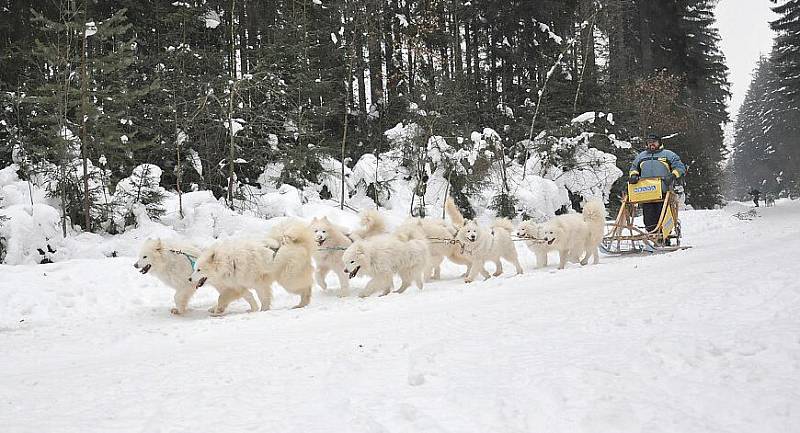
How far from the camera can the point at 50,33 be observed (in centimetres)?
1538

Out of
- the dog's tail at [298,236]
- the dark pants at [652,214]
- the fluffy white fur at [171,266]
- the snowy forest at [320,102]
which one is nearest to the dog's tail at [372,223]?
the dog's tail at [298,236]

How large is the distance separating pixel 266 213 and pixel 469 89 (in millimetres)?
12347

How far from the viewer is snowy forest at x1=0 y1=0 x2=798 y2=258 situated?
12328mm

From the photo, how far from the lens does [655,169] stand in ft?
34.3

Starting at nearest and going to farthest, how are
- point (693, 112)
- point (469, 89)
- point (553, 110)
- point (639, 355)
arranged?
point (639, 355) < point (553, 110) < point (469, 89) < point (693, 112)

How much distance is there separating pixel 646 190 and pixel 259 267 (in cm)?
750

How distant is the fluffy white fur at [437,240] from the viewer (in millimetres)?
9039

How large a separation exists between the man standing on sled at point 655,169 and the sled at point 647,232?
168mm

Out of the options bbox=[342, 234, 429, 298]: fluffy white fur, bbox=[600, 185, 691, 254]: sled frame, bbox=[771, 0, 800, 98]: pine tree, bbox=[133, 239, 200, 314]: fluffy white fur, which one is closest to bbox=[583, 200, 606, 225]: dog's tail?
bbox=[600, 185, 691, 254]: sled frame

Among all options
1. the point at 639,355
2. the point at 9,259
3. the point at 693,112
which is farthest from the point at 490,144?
the point at 693,112

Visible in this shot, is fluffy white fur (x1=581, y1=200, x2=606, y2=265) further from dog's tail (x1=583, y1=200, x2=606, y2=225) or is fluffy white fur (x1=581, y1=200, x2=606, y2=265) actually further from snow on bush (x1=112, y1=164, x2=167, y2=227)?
snow on bush (x1=112, y1=164, x2=167, y2=227)

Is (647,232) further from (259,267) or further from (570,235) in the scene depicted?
(259,267)

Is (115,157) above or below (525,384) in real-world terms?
above

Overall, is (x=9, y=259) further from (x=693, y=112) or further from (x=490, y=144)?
(x=693, y=112)
